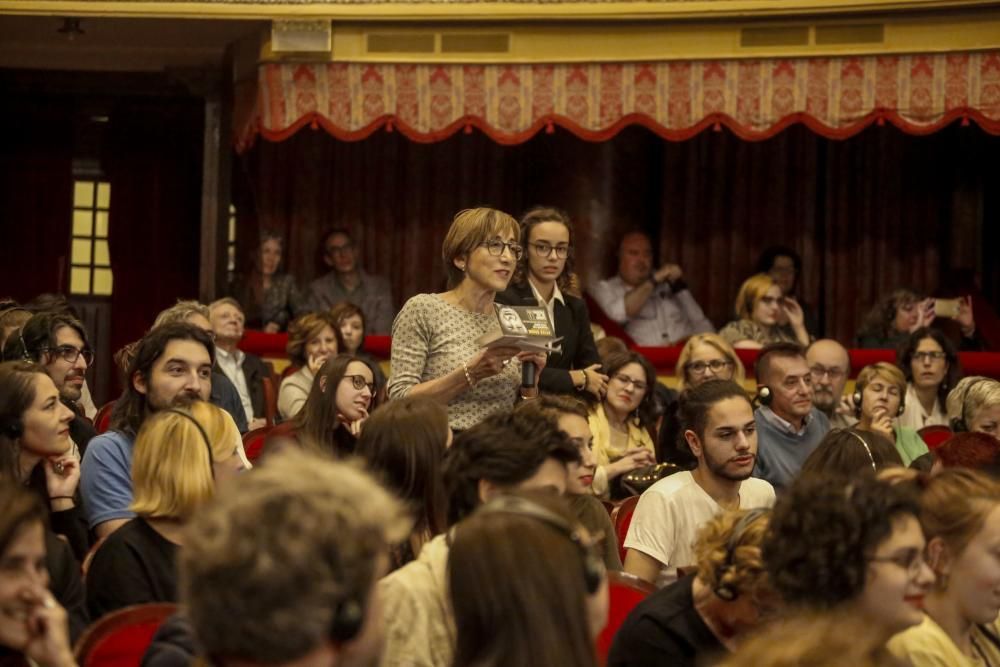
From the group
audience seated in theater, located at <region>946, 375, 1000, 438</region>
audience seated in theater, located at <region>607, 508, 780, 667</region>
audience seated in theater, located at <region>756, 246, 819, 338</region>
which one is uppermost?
audience seated in theater, located at <region>756, 246, 819, 338</region>

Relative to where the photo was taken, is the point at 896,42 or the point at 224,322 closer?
the point at 224,322

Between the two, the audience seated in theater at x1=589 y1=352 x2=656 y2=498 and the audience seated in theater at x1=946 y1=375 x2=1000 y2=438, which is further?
the audience seated in theater at x1=946 y1=375 x2=1000 y2=438

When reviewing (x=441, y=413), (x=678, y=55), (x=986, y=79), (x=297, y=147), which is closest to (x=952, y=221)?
(x=986, y=79)

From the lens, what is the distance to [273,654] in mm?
1693

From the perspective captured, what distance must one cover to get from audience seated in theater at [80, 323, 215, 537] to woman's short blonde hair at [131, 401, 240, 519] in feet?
2.12

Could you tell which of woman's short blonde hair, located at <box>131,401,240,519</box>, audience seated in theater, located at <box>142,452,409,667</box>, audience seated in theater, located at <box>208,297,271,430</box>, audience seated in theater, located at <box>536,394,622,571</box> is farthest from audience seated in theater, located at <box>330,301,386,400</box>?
audience seated in theater, located at <box>142,452,409,667</box>

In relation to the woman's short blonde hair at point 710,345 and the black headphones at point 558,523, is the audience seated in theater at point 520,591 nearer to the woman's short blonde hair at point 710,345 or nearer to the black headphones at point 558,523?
the black headphones at point 558,523

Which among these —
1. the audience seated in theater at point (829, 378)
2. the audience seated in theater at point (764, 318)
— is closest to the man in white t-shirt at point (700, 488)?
the audience seated in theater at point (829, 378)

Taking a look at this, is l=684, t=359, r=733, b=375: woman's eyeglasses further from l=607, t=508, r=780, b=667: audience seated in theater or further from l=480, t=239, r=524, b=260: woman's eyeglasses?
l=607, t=508, r=780, b=667: audience seated in theater

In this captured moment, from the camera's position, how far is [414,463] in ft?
10.9

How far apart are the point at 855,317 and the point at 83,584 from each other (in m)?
7.73

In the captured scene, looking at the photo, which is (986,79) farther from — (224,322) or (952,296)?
(224,322)

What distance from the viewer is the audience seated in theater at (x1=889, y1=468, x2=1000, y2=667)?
3.09 meters

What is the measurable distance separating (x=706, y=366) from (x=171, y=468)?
11.6 feet
